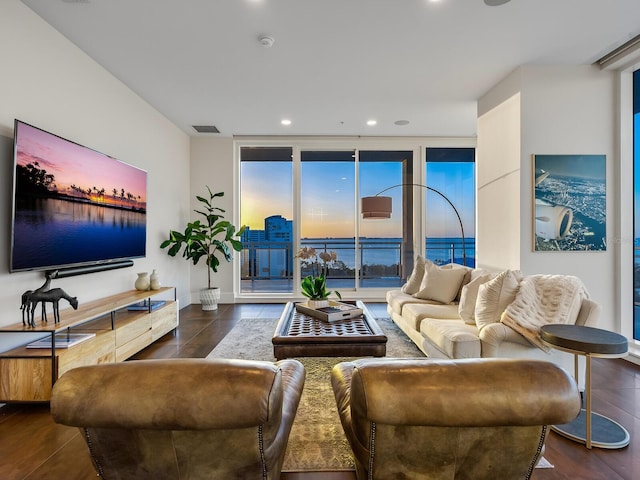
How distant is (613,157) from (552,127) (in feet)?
2.33

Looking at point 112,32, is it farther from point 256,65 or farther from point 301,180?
point 301,180

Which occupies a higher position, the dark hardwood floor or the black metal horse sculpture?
the black metal horse sculpture

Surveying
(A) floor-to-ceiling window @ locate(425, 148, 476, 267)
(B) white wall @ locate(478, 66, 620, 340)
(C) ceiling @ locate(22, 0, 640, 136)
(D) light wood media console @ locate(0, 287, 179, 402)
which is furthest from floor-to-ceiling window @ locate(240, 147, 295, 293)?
(B) white wall @ locate(478, 66, 620, 340)

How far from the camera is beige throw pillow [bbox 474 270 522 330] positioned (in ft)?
8.79

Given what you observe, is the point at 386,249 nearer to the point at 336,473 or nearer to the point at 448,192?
the point at 448,192

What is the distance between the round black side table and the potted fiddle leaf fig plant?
4.65m

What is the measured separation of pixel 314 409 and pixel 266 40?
3080 mm

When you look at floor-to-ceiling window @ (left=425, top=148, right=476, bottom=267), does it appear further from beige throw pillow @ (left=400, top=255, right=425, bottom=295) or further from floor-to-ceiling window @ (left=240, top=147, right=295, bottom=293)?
floor-to-ceiling window @ (left=240, top=147, right=295, bottom=293)

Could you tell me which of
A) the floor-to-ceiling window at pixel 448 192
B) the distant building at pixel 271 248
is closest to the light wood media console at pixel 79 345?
the distant building at pixel 271 248

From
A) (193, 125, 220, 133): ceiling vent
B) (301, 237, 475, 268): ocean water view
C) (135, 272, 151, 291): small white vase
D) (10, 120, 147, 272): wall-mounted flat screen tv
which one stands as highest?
(193, 125, 220, 133): ceiling vent

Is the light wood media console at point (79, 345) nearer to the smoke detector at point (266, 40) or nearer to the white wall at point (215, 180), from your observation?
the white wall at point (215, 180)

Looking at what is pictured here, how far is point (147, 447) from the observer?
1104mm

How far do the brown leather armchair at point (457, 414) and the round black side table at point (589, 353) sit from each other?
104cm

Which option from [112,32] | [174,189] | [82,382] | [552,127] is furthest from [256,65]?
[82,382]
